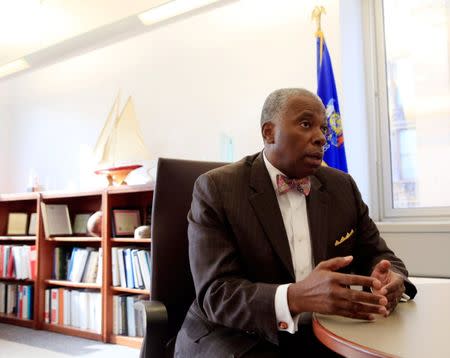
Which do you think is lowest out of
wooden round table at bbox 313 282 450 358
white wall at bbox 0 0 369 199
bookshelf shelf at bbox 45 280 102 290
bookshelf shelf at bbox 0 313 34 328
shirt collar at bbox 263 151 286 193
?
bookshelf shelf at bbox 0 313 34 328

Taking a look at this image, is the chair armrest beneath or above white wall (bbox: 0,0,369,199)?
beneath

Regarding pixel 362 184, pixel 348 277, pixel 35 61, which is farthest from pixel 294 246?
pixel 35 61

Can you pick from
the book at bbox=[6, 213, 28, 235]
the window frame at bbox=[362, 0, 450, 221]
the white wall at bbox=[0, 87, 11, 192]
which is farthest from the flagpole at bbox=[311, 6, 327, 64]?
the white wall at bbox=[0, 87, 11, 192]

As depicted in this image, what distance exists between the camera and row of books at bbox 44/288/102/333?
3.85 metres

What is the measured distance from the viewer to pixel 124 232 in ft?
12.5

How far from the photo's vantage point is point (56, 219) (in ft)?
13.9

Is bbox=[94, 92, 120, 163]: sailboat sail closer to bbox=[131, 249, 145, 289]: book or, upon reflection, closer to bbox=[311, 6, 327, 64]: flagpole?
bbox=[131, 249, 145, 289]: book

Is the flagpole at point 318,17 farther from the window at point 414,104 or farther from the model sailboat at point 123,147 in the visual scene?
the model sailboat at point 123,147

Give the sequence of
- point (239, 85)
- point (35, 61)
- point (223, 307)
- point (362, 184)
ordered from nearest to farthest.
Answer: point (223, 307)
point (362, 184)
point (239, 85)
point (35, 61)

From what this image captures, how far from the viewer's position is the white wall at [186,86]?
10.8 ft

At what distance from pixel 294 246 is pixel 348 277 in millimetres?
428

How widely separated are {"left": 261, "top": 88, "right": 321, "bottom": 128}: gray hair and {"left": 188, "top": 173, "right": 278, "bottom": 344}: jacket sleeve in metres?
0.29

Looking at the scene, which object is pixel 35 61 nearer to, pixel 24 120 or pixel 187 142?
pixel 24 120

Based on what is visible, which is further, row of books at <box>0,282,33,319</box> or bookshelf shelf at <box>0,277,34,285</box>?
bookshelf shelf at <box>0,277,34,285</box>
